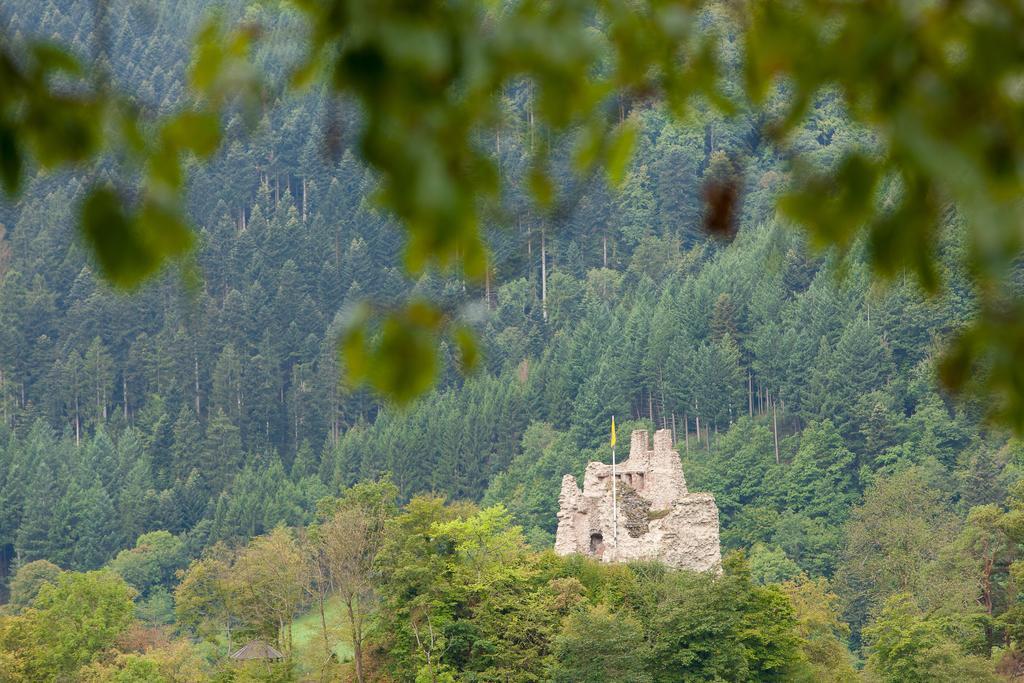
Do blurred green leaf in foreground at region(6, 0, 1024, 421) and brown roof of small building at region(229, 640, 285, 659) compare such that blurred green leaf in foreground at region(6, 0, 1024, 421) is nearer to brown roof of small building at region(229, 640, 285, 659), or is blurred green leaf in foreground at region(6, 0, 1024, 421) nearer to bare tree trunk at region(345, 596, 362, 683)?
bare tree trunk at region(345, 596, 362, 683)

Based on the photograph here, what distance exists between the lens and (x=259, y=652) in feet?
154

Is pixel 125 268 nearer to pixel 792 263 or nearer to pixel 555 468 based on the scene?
pixel 555 468

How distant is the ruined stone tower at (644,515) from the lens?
46219 millimetres

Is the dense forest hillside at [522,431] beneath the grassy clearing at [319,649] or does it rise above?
above

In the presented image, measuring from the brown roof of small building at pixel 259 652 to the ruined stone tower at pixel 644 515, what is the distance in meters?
8.96

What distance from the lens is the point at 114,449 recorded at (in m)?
113

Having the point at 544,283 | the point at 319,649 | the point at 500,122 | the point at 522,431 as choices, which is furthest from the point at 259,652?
A: the point at 544,283

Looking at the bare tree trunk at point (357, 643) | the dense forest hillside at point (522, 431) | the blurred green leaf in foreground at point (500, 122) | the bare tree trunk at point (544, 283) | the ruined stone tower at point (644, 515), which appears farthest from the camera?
the bare tree trunk at point (544, 283)

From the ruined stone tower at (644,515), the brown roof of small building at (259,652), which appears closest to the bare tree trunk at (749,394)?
the ruined stone tower at (644,515)

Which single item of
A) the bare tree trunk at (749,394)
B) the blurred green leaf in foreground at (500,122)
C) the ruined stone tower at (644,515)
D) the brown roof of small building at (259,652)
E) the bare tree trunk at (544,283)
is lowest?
the brown roof of small building at (259,652)

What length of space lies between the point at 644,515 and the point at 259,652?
467 inches

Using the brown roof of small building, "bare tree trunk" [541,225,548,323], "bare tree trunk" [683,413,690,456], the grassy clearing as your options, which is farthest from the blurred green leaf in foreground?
"bare tree trunk" [541,225,548,323]

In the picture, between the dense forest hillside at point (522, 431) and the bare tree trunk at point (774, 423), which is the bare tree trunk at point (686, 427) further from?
the bare tree trunk at point (774, 423)

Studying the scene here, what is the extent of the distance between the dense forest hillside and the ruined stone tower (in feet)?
6.40
